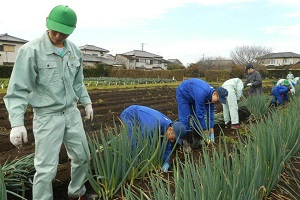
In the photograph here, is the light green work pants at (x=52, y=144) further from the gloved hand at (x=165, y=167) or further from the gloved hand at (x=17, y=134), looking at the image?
the gloved hand at (x=165, y=167)

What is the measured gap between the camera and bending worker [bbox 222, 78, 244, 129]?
→ 222 inches

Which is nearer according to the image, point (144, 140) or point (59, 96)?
point (59, 96)

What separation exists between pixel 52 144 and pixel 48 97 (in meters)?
0.35

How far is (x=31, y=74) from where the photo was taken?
225cm

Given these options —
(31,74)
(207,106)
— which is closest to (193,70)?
(207,106)

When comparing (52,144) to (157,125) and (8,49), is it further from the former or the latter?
(8,49)

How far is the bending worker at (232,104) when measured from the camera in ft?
18.5

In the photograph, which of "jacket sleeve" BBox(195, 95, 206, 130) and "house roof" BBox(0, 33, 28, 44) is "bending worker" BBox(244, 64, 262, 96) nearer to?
"jacket sleeve" BBox(195, 95, 206, 130)

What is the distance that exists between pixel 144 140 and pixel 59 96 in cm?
81

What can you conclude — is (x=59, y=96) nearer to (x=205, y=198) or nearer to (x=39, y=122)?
(x=39, y=122)

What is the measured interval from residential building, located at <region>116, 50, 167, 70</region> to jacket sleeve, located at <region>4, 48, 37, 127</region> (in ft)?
186

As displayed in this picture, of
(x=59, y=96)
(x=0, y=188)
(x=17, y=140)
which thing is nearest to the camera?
(x=0, y=188)

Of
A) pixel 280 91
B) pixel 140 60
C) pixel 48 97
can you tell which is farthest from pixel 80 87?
pixel 140 60

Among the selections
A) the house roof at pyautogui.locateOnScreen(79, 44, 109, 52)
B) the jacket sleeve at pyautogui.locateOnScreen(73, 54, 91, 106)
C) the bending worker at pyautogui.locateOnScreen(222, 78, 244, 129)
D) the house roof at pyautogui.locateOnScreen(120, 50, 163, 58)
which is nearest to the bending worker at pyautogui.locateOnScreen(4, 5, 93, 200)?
the jacket sleeve at pyautogui.locateOnScreen(73, 54, 91, 106)
